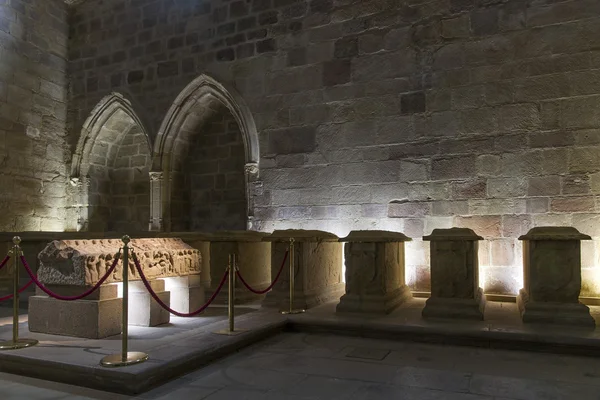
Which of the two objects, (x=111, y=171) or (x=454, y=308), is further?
(x=111, y=171)

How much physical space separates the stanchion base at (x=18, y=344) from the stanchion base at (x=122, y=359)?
31.2 inches

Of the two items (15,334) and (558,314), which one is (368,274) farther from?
(15,334)

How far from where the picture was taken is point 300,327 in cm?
446

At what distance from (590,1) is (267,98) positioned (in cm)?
401

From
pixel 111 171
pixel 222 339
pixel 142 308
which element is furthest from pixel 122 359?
pixel 111 171

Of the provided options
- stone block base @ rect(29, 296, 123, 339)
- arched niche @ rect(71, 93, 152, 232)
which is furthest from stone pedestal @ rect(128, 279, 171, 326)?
arched niche @ rect(71, 93, 152, 232)

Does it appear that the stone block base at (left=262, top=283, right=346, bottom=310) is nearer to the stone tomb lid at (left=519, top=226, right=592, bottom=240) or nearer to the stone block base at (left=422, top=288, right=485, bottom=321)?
the stone block base at (left=422, top=288, right=485, bottom=321)

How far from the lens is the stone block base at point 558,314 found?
13.0 ft

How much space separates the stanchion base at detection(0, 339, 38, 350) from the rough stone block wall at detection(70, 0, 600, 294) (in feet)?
11.7

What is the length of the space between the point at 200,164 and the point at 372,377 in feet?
20.0

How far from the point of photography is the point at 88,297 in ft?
12.3

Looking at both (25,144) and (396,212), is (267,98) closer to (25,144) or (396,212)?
(396,212)

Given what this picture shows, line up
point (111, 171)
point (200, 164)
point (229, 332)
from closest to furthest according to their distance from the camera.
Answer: point (229, 332) → point (200, 164) → point (111, 171)

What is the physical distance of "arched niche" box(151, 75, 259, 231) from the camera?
749 cm
